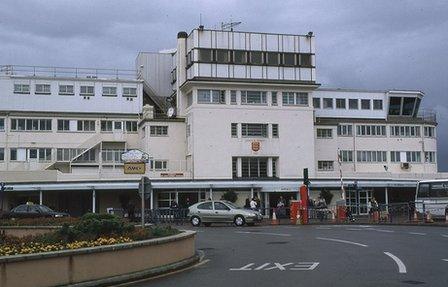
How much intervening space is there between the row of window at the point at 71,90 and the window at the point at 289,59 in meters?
15.2

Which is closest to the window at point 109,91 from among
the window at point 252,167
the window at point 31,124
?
the window at point 31,124

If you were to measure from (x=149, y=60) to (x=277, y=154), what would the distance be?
62.9ft

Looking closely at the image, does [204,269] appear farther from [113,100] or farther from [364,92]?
[364,92]

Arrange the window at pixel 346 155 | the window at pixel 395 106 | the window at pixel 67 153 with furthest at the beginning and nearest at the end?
the window at pixel 395 106, the window at pixel 346 155, the window at pixel 67 153

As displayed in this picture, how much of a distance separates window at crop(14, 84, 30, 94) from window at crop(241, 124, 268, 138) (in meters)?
20.6

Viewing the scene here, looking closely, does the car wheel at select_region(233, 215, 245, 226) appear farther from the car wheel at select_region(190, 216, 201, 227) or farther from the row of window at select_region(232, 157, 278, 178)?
the row of window at select_region(232, 157, 278, 178)

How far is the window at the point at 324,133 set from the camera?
195 feet

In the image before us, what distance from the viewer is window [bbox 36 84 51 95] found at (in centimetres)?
5825

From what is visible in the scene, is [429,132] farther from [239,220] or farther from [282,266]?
[282,266]

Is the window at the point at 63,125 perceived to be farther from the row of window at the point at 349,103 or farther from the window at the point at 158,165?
the row of window at the point at 349,103

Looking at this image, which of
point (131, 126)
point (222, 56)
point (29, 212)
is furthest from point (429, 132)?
point (29, 212)

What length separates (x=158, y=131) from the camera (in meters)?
55.9

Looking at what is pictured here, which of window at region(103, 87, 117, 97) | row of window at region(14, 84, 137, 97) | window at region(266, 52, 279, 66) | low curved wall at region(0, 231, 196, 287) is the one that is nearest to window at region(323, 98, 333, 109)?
window at region(266, 52, 279, 66)

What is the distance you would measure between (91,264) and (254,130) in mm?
43514
